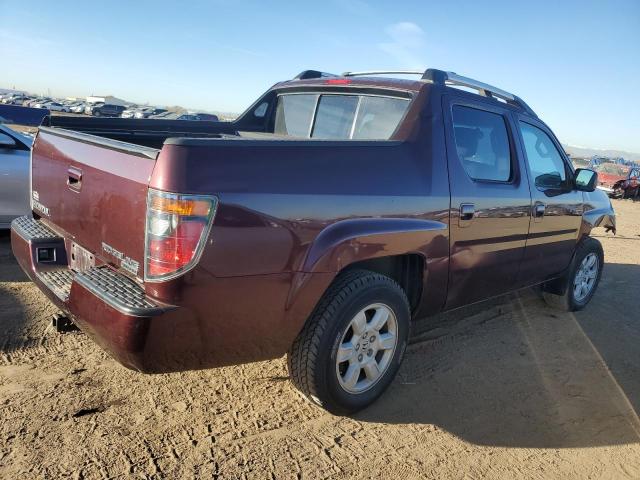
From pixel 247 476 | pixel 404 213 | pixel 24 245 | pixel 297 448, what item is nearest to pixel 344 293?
pixel 404 213

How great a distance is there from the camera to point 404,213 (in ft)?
9.48

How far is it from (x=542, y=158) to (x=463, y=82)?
1.21 meters

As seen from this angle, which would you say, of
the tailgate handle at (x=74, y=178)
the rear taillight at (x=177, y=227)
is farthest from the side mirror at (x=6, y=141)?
the rear taillight at (x=177, y=227)

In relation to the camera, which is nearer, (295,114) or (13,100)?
(295,114)

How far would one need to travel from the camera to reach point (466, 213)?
3285mm

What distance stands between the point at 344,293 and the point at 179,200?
1039 millimetres

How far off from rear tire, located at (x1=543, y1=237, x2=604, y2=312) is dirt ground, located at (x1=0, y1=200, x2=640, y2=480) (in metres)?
0.99

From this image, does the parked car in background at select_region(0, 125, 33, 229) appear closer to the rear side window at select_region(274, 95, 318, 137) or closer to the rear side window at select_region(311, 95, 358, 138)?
the rear side window at select_region(274, 95, 318, 137)

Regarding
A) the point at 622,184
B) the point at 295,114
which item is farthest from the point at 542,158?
the point at 622,184

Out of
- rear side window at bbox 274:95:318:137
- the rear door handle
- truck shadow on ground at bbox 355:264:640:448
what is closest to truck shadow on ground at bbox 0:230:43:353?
truck shadow on ground at bbox 355:264:640:448

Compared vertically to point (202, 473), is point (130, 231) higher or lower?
higher

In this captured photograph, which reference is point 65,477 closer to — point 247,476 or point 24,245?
point 247,476

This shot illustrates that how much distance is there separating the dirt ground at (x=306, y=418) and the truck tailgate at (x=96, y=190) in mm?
878

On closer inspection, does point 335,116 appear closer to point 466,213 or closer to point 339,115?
point 339,115
